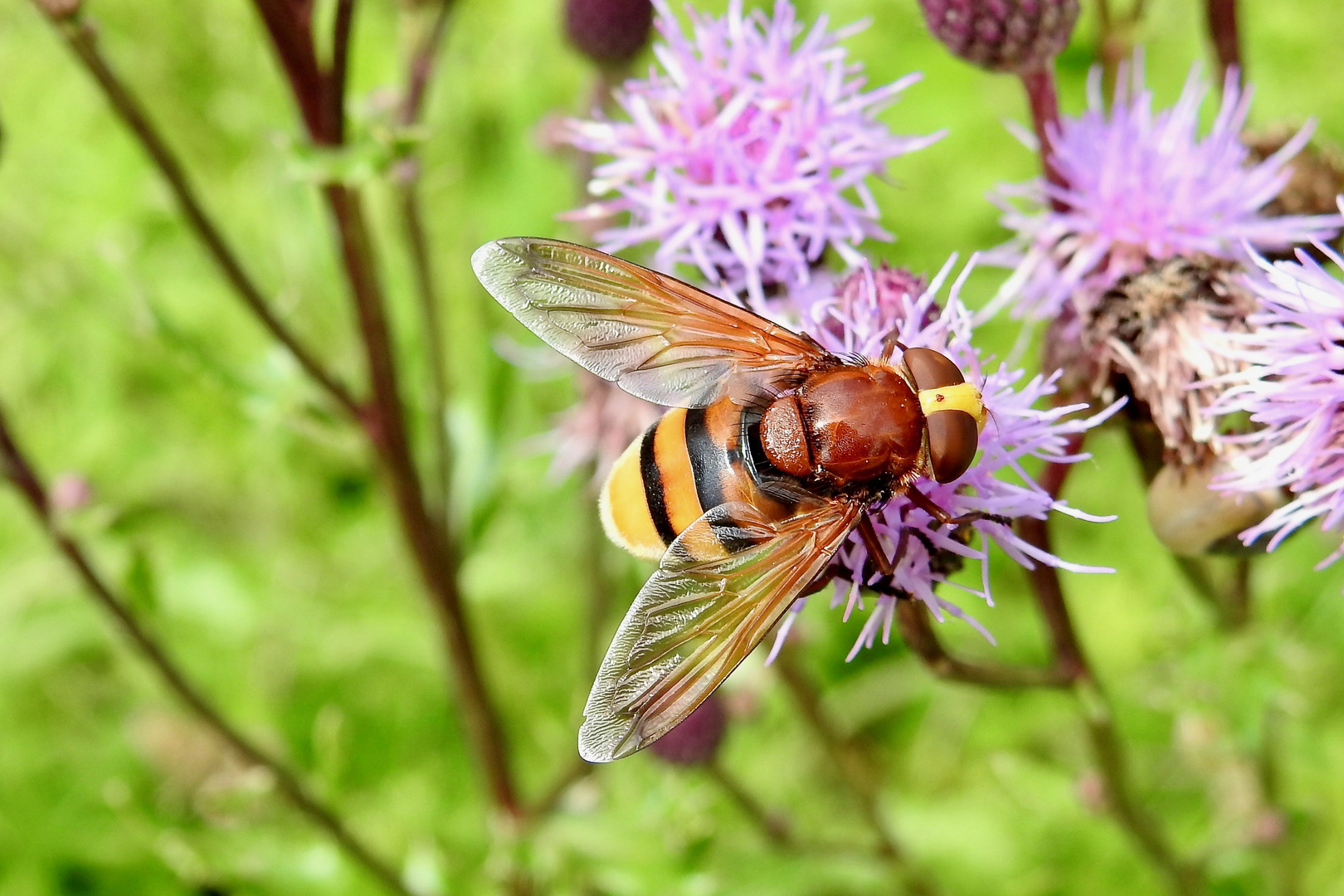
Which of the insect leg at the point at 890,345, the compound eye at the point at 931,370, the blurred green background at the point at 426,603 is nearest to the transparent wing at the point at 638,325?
the insect leg at the point at 890,345

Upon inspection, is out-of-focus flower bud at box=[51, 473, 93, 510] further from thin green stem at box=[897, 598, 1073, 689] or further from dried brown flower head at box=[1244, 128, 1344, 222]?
dried brown flower head at box=[1244, 128, 1344, 222]

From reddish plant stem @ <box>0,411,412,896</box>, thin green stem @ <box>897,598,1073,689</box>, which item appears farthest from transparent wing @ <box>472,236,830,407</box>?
reddish plant stem @ <box>0,411,412,896</box>

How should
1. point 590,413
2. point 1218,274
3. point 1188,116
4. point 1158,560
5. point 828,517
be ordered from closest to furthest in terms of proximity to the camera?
point 828,517, point 1218,274, point 1188,116, point 590,413, point 1158,560

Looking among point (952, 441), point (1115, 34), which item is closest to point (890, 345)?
point (952, 441)

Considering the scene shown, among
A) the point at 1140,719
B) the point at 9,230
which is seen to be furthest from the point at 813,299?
the point at 9,230

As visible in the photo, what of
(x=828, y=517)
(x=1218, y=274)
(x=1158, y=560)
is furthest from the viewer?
(x=1158, y=560)

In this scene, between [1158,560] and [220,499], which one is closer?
[1158,560]

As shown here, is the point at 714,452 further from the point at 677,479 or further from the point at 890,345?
the point at 890,345

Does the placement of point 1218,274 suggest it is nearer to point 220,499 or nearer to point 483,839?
point 483,839
